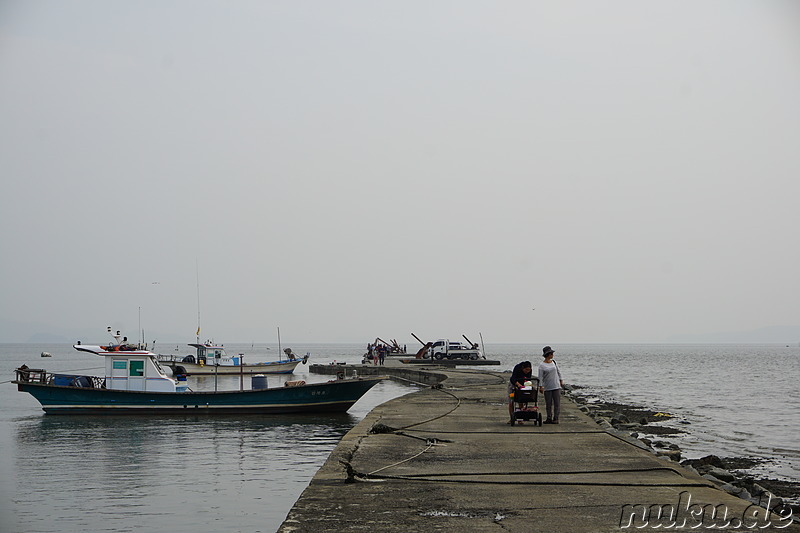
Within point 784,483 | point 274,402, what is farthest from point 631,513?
point 274,402

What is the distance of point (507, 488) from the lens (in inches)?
387

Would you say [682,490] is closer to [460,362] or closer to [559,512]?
[559,512]

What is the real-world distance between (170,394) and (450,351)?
43850 millimetres

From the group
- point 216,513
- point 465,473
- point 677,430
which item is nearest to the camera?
point 465,473

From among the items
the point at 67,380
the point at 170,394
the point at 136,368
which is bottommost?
the point at 170,394

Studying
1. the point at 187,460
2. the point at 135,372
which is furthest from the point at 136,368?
the point at 187,460

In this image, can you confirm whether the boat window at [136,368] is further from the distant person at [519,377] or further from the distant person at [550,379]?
the distant person at [550,379]

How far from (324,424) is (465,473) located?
1740cm

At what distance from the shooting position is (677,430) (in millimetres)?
26469

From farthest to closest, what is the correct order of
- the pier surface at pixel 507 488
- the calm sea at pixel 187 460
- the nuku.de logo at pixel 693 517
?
the calm sea at pixel 187 460 → the pier surface at pixel 507 488 → the nuku.de logo at pixel 693 517

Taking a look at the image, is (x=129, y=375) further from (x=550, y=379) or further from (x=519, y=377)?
(x=550, y=379)

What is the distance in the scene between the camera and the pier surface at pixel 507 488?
8094mm

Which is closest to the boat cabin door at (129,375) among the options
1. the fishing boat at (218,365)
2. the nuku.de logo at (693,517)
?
the nuku.de logo at (693,517)

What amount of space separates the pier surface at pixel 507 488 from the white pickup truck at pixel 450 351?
5415cm
